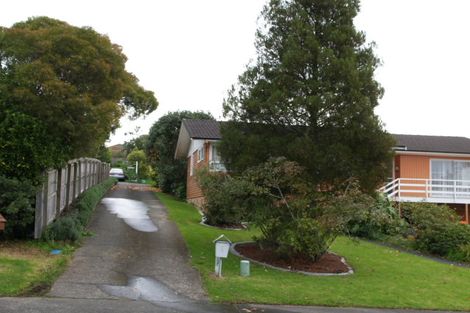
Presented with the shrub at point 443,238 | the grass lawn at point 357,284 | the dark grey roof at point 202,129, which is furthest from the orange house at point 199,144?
the grass lawn at point 357,284

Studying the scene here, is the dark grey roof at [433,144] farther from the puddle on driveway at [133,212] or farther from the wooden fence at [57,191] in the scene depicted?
the wooden fence at [57,191]

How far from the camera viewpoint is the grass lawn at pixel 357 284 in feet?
31.2

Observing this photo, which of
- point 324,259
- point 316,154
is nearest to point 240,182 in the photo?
point 316,154

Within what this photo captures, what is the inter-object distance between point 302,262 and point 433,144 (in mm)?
19111

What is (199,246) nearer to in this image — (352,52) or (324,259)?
(324,259)

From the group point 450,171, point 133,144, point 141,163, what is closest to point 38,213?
point 450,171

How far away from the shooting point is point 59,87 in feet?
42.5

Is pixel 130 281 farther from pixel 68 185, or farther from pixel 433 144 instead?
pixel 433 144

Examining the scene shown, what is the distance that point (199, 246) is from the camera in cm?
1426

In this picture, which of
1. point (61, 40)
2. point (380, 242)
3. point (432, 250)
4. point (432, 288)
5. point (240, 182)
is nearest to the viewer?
point (432, 288)

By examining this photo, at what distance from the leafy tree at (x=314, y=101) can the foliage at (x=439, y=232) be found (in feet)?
14.4

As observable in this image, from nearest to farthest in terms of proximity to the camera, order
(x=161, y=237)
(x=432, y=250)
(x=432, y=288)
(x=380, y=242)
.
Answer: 1. (x=432, y=288)
2. (x=161, y=237)
3. (x=432, y=250)
4. (x=380, y=242)

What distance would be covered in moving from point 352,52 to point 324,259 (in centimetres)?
532

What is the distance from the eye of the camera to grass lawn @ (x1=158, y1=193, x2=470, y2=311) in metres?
9.52
